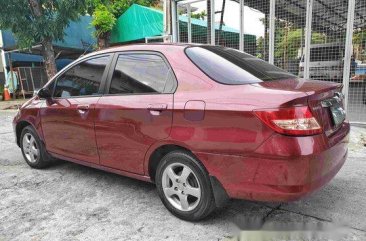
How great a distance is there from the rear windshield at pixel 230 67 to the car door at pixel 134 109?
12.5 inches

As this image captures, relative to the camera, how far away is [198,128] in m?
2.93

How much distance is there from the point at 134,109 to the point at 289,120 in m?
1.52

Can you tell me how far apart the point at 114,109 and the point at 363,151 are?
4.13 metres

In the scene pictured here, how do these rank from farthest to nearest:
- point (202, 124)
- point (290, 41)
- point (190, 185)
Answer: point (290, 41) → point (190, 185) → point (202, 124)

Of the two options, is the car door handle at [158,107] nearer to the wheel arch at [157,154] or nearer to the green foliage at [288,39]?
the wheel arch at [157,154]

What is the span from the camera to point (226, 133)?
9.08ft

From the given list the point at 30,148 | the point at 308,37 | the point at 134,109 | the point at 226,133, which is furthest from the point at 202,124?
the point at 308,37

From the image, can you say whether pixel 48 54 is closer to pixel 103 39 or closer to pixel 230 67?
pixel 103 39

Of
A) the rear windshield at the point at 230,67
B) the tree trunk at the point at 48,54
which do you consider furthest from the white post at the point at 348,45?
the tree trunk at the point at 48,54

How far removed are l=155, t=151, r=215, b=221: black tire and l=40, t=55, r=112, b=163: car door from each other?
41.2 inches

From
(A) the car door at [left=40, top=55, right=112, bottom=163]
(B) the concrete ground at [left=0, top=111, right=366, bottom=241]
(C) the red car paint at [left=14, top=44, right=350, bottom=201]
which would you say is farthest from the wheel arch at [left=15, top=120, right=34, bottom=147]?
(C) the red car paint at [left=14, top=44, right=350, bottom=201]

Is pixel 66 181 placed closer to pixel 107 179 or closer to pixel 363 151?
pixel 107 179

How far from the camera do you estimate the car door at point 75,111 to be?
3.91m

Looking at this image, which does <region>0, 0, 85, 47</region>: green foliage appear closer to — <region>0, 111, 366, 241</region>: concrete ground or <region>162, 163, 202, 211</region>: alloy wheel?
<region>0, 111, 366, 241</region>: concrete ground
